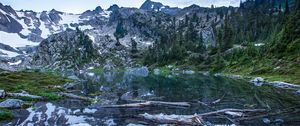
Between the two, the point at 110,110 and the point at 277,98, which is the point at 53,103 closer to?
the point at 110,110

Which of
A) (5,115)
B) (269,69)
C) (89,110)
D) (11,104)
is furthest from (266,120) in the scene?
(269,69)

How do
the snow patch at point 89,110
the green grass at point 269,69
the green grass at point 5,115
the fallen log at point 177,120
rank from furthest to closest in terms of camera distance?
the green grass at point 269,69, the snow patch at point 89,110, the green grass at point 5,115, the fallen log at point 177,120

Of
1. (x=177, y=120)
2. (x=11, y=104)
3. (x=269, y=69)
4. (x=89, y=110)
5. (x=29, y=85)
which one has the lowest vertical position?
(x=269, y=69)

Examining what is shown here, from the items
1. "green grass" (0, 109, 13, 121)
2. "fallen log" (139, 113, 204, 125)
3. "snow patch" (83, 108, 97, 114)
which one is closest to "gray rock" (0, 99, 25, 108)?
"green grass" (0, 109, 13, 121)

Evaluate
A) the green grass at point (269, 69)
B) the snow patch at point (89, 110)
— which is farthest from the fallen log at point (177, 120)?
the green grass at point (269, 69)

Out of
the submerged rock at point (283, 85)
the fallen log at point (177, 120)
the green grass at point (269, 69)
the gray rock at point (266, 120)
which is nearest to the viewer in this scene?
the fallen log at point (177, 120)

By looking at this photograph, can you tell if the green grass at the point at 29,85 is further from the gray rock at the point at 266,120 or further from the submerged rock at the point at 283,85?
the submerged rock at the point at 283,85

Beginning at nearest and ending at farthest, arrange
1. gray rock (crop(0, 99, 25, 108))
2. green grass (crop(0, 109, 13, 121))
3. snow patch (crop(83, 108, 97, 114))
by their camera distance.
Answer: green grass (crop(0, 109, 13, 121)), snow patch (crop(83, 108, 97, 114)), gray rock (crop(0, 99, 25, 108))

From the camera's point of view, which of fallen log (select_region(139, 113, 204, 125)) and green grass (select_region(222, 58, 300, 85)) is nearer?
fallen log (select_region(139, 113, 204, 125))

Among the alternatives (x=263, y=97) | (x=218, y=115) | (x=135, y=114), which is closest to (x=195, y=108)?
(x=218, y=115)

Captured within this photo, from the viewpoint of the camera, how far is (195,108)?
4631cm

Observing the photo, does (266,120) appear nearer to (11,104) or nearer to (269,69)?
(11,104)

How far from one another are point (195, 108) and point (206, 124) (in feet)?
37.7

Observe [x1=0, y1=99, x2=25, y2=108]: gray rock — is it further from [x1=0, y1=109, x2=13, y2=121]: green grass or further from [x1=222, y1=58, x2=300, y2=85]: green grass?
[x1=222, y1=58, x2=300, y2=85]: green grass
